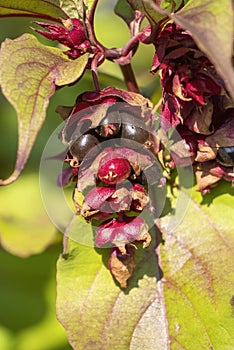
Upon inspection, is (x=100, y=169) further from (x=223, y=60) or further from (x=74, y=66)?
(x=223, y=60)

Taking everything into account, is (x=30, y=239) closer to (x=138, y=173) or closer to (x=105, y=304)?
(x=105, y=304)

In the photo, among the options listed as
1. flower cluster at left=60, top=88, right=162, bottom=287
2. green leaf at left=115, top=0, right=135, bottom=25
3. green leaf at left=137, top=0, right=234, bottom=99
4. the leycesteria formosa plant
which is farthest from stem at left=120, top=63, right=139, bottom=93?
green leaf at left=137, top=0, right=234, bottom=99

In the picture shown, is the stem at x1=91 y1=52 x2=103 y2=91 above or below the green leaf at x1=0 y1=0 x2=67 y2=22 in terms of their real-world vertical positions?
below

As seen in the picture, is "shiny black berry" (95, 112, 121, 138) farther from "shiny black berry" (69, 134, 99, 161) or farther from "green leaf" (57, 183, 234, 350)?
"green leaf" (57, 183, 234, 350)

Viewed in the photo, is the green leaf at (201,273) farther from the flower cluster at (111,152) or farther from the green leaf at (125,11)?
the green leaf at (125,11)

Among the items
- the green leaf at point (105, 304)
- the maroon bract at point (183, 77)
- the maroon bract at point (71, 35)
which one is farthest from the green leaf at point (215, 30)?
the green leaf at point (105, 304)

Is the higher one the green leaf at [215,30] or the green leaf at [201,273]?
the green leaf at [215,30]

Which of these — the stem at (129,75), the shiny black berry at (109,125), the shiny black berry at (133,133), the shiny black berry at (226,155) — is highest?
the shiny black berry at (109,125)
